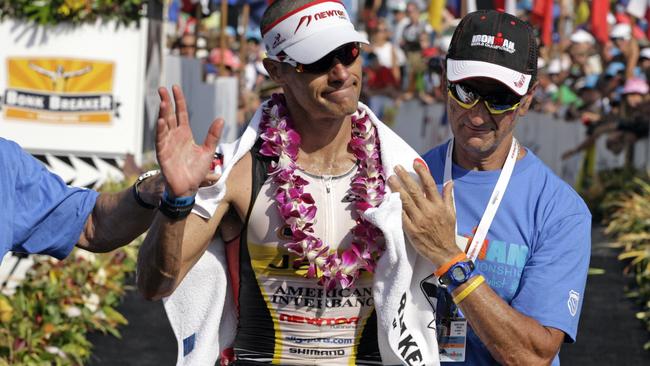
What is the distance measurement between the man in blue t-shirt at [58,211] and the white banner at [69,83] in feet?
26.0

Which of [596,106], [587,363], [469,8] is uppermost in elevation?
[469,8]

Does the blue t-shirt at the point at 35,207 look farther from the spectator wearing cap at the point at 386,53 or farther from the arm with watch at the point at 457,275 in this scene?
the spectator wearing cap at the point at 386,53

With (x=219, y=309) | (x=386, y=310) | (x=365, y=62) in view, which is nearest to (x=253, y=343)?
(x=219, y=309)

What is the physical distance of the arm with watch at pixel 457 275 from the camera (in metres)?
4.01

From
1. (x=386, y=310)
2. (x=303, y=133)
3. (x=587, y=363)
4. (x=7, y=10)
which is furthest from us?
(x=7, y=10)

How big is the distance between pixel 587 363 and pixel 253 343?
15.5 ft

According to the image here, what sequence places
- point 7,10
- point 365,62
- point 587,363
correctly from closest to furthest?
1. point 587,363
2. point 7,10
3. point 365,62

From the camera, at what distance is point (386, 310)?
4.00 meters

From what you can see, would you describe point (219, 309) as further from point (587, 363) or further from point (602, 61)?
point (602, 61)

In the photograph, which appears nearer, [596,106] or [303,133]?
[303,133]

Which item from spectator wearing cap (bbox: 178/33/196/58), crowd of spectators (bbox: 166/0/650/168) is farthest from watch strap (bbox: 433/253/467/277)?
spectator wearing cap (bbox: 178/33/196/58)

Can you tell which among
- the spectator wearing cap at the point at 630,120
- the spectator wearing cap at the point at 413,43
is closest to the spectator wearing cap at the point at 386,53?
the spectator wearing cap at the point at 413,43

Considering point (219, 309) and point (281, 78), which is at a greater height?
point (281, 78)

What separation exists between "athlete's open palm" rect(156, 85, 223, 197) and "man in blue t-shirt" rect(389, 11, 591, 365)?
2.36 ft
